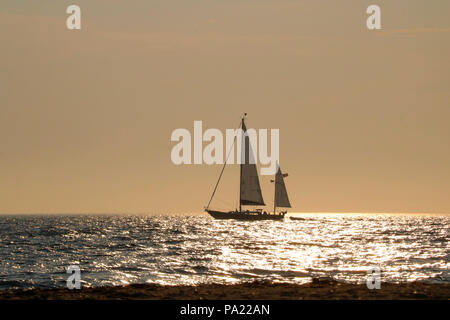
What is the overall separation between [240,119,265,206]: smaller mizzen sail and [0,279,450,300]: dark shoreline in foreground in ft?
362

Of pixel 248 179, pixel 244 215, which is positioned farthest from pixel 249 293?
pixel 244 215

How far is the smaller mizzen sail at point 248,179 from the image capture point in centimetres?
13518

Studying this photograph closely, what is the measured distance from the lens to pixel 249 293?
21.4 meters

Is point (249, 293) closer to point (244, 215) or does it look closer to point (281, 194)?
point (244, 215)

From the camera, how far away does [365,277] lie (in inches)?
1287

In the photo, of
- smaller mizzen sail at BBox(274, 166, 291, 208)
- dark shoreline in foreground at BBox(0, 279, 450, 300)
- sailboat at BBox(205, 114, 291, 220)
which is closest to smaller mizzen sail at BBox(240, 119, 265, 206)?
sailboat at BBox(205, 114, 291, 220)

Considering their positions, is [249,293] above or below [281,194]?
above

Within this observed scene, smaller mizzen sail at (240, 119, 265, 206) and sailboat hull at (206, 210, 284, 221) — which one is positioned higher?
smaller mizzen sail at (240, 119, 265, 206)

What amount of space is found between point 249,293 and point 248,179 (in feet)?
380

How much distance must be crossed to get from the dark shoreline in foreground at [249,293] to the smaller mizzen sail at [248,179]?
110m

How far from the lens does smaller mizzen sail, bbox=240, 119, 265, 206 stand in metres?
135

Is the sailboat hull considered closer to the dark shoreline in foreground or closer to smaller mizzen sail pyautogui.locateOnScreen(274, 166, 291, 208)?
smaller mizzen sail pyautogui.locateOnScreen(274, 166, 291, 208)

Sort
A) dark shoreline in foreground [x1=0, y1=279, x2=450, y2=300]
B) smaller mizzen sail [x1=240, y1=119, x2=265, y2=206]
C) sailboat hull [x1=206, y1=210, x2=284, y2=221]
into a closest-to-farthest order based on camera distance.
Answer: dark shoreline in foreground [x1=0, y1=279, x2=450, y2=300] → smaller mizzen sail [x1=240, y1=119, x2=265, y2=206] → sailboat hull [x1=206, y1=210, x2=284, y2=221]
